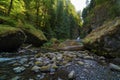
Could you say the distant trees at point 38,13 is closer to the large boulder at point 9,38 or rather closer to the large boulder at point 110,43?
the large boulder at point 9,38

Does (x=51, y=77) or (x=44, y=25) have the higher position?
(x=44, y=25)

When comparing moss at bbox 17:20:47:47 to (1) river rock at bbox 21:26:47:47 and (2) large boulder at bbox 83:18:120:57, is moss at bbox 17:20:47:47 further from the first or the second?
(2) large boulder at bbox 83:18:120:57

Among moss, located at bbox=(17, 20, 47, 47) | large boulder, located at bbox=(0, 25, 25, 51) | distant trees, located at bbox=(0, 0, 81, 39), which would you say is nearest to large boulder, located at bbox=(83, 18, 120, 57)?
large boulder, located at bbox=(0, 25, 25, 51)

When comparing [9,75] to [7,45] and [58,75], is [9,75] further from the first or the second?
[7,45]

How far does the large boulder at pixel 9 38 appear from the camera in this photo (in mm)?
13648

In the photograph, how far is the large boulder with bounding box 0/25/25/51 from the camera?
1365 cm

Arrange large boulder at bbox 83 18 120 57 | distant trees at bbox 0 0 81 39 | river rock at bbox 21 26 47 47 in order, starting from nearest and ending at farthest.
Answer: large boulder at bbox 83 18 120 57
river rock at bbox 21 26 47 47
distant trees at bbox 0 0 81 39

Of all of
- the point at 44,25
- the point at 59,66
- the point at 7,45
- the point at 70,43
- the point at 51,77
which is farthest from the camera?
the point at 44,25

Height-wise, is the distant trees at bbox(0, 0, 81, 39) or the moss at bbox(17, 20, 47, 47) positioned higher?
the distant trees at bbox(0, 0, 81, 39)

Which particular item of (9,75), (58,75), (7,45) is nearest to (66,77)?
(58,75)

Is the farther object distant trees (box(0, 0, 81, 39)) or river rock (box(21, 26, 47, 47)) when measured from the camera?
distant trees (box(0, 0, 81, 39))

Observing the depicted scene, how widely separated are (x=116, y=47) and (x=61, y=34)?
3079cm

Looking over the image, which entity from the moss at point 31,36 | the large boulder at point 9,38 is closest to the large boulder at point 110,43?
the large boulder at point 9,38

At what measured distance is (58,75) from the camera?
709 cm
